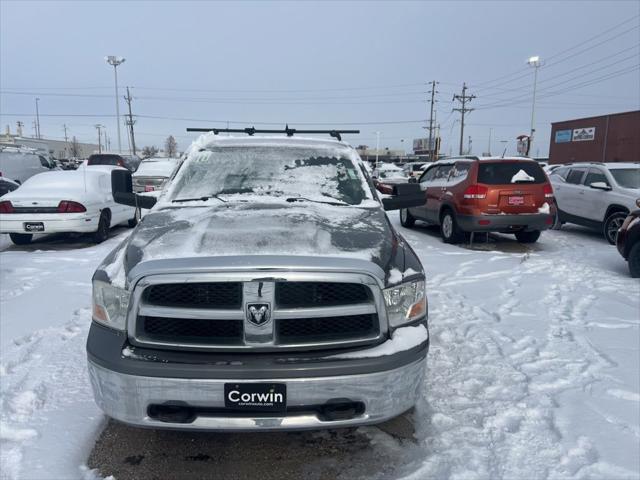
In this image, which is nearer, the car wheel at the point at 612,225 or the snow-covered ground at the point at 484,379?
the snow-covered ground at the point at 484,379

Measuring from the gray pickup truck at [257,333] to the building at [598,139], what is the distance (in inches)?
1153

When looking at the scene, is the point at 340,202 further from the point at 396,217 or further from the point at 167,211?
the point at 396,217

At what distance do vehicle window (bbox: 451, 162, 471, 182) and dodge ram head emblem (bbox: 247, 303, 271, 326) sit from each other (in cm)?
788

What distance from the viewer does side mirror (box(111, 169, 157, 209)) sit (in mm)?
4207

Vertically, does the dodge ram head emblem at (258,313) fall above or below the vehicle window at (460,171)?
below

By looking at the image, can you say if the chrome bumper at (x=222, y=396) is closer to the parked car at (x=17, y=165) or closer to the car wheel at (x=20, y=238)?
the car wheel at (x=20, y=238)

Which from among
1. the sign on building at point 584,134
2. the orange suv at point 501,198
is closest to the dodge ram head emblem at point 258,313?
the orange suv at point 501,198

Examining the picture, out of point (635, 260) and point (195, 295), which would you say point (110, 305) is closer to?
point (195, 295)

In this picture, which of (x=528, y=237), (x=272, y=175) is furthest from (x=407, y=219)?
(x=272, y=175)

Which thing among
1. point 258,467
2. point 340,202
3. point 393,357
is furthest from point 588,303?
point 258,467

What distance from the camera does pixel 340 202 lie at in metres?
3.83

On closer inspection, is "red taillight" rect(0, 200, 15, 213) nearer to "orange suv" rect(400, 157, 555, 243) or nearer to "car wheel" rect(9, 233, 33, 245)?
"car wheel" rect(9, 233, 33, 245)

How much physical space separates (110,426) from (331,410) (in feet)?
5.37

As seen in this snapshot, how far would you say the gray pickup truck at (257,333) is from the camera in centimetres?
241
